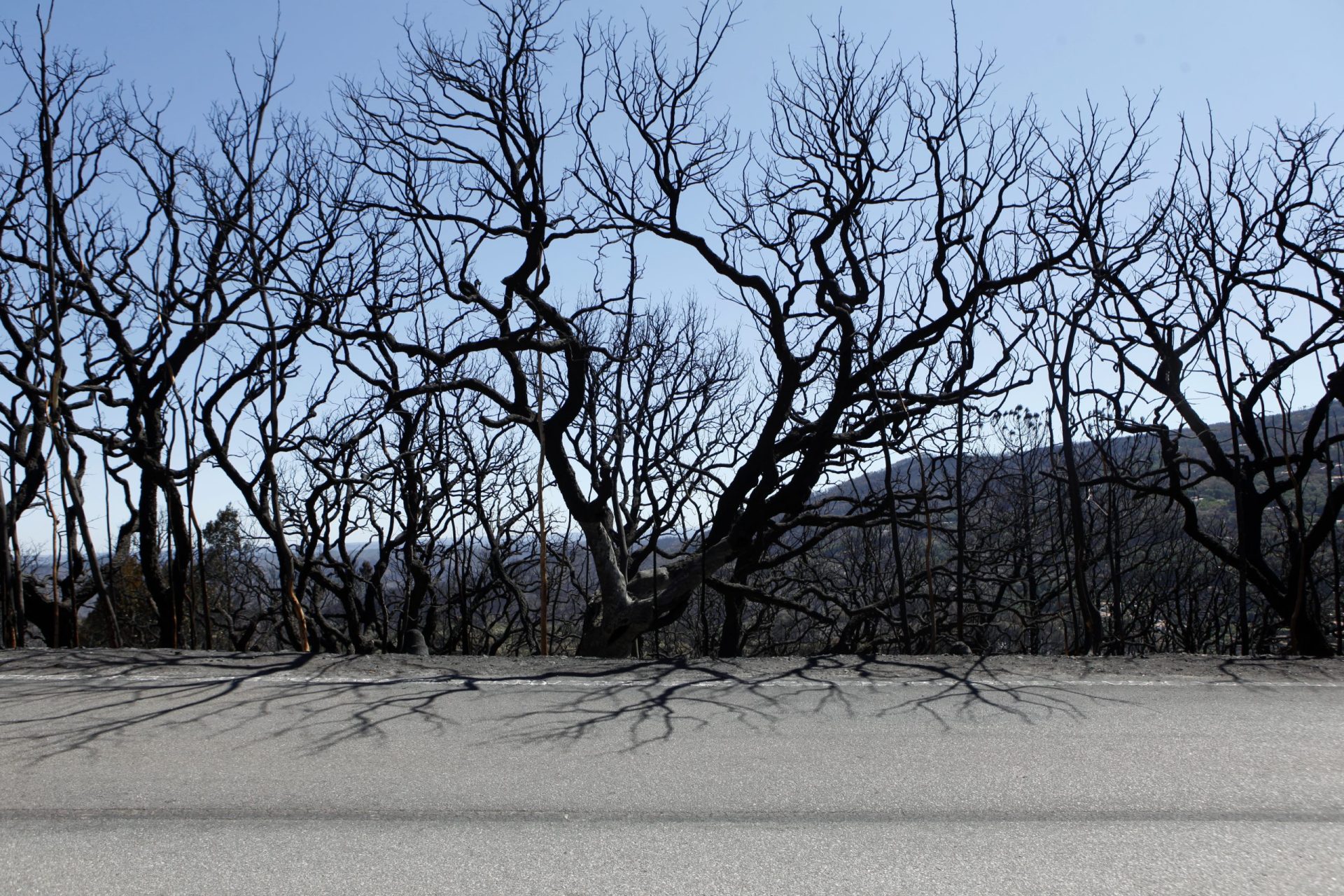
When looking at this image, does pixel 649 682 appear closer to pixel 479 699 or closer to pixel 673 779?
pixel 479 699

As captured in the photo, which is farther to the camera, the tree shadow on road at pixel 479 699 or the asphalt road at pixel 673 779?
the tree shadow on road at pixel 479 699

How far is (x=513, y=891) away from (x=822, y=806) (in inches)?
52.4

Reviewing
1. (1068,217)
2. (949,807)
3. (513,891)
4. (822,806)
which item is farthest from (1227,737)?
(1068,217)

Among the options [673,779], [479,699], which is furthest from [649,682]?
[673,779]

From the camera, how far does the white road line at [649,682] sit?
5828 mm

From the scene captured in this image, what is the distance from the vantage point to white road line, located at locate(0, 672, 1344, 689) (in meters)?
5.83

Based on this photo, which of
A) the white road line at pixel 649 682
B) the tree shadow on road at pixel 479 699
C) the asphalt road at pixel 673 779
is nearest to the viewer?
the asphalt road at pixel 673 779

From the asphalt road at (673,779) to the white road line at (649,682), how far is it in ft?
0.10

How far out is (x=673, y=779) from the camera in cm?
424

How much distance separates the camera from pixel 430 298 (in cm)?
1341

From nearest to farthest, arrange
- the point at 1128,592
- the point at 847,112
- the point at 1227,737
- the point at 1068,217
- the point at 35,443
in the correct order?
the point at 1227,737
the point at 1068,217
the point at 847,112
the point at 35,443
the point at 1128,592

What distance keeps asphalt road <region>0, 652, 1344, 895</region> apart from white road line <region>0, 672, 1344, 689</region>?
29 millimetres

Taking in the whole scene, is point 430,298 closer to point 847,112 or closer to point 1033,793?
point 847,112

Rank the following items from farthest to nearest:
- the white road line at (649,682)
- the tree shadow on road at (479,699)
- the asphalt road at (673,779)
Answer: the white road line at (649,682) → the tree shadow on road at (479,699) → the asphalt road at (673,779)
